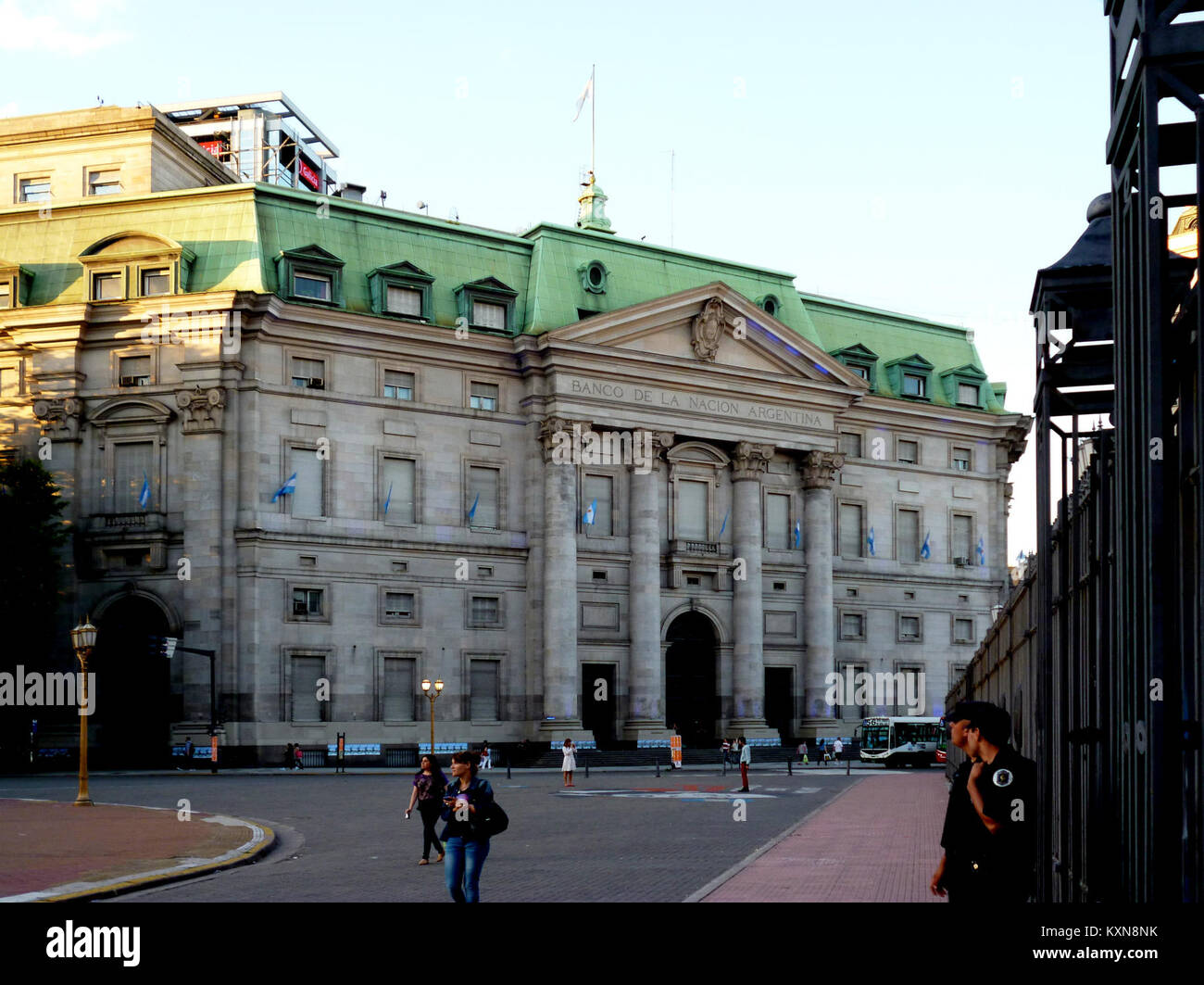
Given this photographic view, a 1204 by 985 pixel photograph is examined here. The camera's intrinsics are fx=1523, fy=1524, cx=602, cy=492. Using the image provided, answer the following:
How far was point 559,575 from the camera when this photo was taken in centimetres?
7344

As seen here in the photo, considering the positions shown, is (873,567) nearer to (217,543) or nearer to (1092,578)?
(217,543)

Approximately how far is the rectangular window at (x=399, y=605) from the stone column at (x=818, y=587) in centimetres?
2295

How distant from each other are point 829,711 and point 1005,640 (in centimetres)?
5939

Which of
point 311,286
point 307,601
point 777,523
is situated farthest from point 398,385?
point 777,523

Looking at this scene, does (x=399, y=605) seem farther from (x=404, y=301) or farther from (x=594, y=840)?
(x=594, y=840)

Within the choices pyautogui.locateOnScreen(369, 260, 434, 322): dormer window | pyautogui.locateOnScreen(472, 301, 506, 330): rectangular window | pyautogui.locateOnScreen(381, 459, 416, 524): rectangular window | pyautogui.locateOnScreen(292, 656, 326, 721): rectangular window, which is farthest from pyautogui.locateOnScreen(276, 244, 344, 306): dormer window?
pyautogui.locateOnScreen(292, 656, 326, 721): rectangular window

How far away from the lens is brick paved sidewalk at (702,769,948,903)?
1997 centimetres

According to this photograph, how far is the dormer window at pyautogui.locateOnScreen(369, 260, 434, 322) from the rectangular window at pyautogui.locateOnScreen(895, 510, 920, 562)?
3173 centimetres

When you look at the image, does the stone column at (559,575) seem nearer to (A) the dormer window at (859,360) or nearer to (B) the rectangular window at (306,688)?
(B) the rectangular window at (306,688)

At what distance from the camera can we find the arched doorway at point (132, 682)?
220 feet

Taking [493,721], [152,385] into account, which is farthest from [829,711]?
[152,385]

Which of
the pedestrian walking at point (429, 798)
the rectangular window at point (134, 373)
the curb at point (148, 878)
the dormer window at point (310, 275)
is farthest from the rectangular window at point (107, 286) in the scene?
the pedestrian walking at point (429, 798)

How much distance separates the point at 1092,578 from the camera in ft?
40.3

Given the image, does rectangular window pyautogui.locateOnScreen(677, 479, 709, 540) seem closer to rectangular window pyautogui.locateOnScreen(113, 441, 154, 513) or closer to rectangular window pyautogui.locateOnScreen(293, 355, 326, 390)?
rectangular window pyautogui.locateOnScreen(293, 355, 326, 390)
